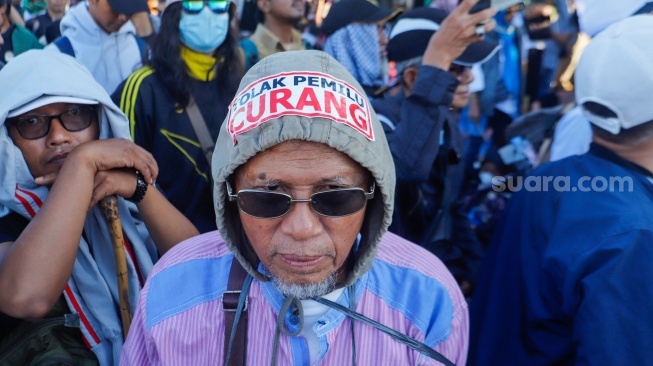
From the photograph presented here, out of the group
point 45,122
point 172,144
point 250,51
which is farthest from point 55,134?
point 250,51

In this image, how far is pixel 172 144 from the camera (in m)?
3.16

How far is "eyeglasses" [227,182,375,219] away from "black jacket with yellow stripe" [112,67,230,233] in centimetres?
150

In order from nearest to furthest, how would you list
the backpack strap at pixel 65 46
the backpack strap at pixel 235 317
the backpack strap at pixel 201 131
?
the backpack strap at pixel 235 317 → the backpack strap at pixel 201 131 → the backpack strap at pixel 65 46

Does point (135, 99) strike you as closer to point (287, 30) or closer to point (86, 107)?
point (86, 107)

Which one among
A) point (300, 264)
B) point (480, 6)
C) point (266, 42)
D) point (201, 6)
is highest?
point (480, 6)

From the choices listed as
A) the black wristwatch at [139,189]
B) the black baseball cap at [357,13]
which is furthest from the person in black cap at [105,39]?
the black wristwatch at [139,189]

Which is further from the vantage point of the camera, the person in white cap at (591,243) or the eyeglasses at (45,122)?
the eyeglasses at (45,122)

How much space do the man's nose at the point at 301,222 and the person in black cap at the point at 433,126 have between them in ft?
3.52

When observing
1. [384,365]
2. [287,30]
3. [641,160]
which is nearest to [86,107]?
[384,365]

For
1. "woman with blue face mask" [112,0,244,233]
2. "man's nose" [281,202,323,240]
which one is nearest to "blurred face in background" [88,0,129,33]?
"woman with blue face mask" [112,0,244,233]

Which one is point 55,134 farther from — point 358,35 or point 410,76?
point 358,35

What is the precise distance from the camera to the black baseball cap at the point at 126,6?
4047 millimetres

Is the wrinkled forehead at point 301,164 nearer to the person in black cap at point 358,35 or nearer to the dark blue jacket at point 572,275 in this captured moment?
the dark blue jacket at point 572,275

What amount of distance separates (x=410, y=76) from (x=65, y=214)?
1864mm
